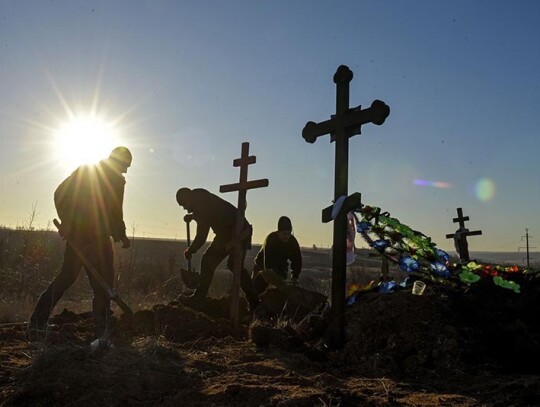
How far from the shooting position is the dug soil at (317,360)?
11.3 feet

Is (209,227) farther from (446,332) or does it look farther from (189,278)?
(446,332)

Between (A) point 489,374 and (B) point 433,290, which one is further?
(B) point 433,290

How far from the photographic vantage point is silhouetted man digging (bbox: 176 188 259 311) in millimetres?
7703

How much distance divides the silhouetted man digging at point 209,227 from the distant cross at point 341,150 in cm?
229

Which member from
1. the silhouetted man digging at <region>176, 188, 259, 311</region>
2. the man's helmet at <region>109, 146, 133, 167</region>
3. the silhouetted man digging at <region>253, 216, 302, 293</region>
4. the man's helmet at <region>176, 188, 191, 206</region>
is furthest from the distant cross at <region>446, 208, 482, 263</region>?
the man's helmet at <region>109, 146, 133, 167</region>

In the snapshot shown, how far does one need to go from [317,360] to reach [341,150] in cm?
223

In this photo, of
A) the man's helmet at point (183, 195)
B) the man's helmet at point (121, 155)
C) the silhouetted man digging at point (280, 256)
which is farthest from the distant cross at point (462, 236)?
the man's helmet at point (121, 155)

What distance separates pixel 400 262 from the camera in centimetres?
638

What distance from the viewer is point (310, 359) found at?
4797 mm

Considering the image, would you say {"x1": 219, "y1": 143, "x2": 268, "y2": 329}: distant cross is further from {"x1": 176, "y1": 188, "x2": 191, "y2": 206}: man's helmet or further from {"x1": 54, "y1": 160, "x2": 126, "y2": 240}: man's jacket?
{"x1": 54, "y1": 160, "x2": 126, "y2": 240}: man's jacket

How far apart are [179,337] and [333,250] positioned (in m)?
2.08

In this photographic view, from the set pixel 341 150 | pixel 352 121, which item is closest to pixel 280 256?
pixel 341 150

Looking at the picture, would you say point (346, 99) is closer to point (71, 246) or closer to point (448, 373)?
point (448, 373)

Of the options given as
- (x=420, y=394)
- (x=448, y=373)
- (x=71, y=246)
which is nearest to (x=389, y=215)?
(x=448, y=373)
